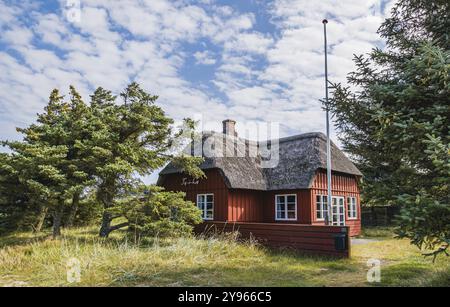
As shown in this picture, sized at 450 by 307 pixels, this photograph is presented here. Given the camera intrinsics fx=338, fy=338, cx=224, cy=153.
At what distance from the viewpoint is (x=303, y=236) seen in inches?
456

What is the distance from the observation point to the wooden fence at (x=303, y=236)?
35.3 ft

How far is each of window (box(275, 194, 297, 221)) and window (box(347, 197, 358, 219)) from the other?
4479 mm

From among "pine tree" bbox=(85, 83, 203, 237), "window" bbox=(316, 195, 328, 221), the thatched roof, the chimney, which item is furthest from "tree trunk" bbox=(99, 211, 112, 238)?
"window" bbox=(316, 195, 328, 221)

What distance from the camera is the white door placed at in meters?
18.1

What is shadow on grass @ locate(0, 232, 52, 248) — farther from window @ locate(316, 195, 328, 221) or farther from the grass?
window @ locate(316, 195, 328, 221)

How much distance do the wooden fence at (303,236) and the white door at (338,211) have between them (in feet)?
22.7

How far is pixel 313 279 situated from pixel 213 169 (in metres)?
9.07

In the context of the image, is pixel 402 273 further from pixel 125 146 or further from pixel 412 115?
pixel 125 146

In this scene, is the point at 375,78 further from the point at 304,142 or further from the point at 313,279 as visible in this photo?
the point at 304,142

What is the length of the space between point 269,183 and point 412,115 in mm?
10762

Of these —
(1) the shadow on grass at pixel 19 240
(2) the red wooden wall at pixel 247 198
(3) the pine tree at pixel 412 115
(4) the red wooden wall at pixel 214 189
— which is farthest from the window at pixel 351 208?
(1) the shadow on grass at pixel 19 240

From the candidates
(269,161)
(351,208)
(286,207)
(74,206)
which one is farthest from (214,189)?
(351,208)

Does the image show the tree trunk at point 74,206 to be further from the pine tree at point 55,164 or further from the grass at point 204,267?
the grass at point 204,267
